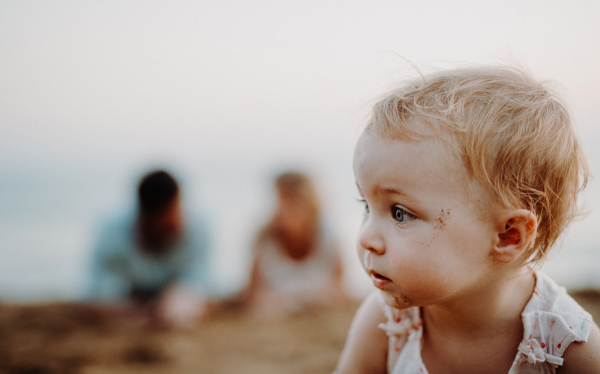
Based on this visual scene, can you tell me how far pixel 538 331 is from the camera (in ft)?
4.40

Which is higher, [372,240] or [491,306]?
[372,240]

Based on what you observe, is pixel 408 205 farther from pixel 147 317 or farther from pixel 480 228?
pixel 147 317

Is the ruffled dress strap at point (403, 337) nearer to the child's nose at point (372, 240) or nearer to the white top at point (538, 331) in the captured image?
the white top at point (538, 331)

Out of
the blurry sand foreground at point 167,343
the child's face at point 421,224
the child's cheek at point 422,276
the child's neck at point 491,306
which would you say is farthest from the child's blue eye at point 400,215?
the blurry sand foreground at point 167,343

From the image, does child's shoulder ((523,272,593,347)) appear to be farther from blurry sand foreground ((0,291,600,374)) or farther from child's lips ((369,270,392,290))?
blurry sand foreground ((0,291,600,374))

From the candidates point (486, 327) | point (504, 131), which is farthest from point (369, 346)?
point (504, 131)

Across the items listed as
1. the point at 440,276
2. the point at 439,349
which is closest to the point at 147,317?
the point at 439,349

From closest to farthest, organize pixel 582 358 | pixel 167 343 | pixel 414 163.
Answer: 1. pixel 414 163
2. pixel 582 358
3. pixel 167 343

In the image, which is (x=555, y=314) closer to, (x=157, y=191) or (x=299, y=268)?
(x=299, y=268)

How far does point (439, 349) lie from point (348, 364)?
335 mm

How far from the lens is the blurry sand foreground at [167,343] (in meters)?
2.97

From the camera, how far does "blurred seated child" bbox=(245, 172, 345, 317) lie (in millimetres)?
4555

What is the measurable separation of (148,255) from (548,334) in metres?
3.75

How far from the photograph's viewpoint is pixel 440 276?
118 centimetres
